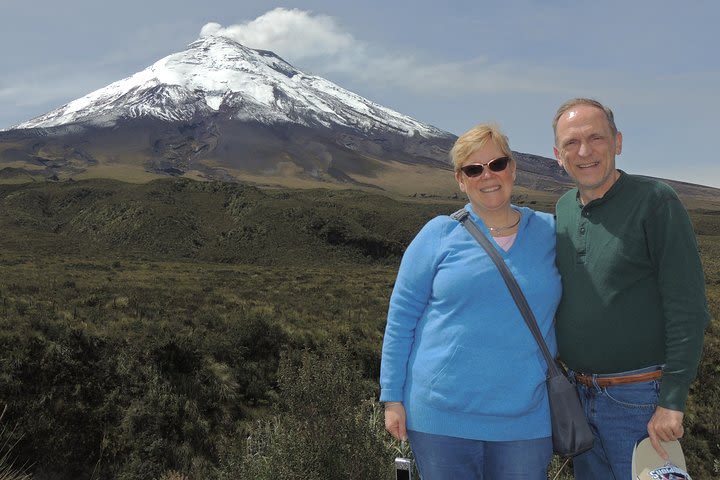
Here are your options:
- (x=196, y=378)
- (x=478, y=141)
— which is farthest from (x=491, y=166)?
(x=196, y=378)

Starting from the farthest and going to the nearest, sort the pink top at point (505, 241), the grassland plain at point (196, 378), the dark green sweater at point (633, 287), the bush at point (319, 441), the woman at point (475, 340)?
the grassland plain at point (196, 378) → the bush at point (319, 441) → the pink top at point (505, 241) → the woman at point (475, 340) → the dark green sweater at point (633, 287)

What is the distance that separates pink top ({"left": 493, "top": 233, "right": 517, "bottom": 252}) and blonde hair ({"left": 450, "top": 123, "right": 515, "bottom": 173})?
354 millimetres

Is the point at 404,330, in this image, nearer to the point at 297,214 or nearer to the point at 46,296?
the point at 46,296

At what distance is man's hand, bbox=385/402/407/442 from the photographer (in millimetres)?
2410

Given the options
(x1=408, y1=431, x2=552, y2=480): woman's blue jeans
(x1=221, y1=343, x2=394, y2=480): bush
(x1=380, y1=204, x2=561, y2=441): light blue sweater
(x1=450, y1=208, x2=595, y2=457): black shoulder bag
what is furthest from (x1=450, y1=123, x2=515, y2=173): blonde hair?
(x1=221, y1=343, x2=394, y2=480): bush

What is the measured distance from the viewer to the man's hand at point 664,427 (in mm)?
2160

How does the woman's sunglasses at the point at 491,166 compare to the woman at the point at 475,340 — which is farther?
the woman's sunglasses at the point at 491,166

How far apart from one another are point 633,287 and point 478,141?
3.02 ft

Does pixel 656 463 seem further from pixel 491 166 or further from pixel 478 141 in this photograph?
pixel 478 141

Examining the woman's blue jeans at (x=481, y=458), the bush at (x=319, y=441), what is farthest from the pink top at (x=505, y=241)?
the bush at (x=319, y=441)

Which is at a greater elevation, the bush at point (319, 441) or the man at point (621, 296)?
the man at point (621, 296)

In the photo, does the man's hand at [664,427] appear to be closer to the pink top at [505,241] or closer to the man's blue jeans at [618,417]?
the man's blue jeans at [618,417]

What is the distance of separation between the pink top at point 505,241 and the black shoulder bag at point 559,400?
3.7 inches

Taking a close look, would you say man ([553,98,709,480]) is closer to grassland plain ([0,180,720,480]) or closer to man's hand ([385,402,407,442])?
man's hand ([385,402,407,442])
